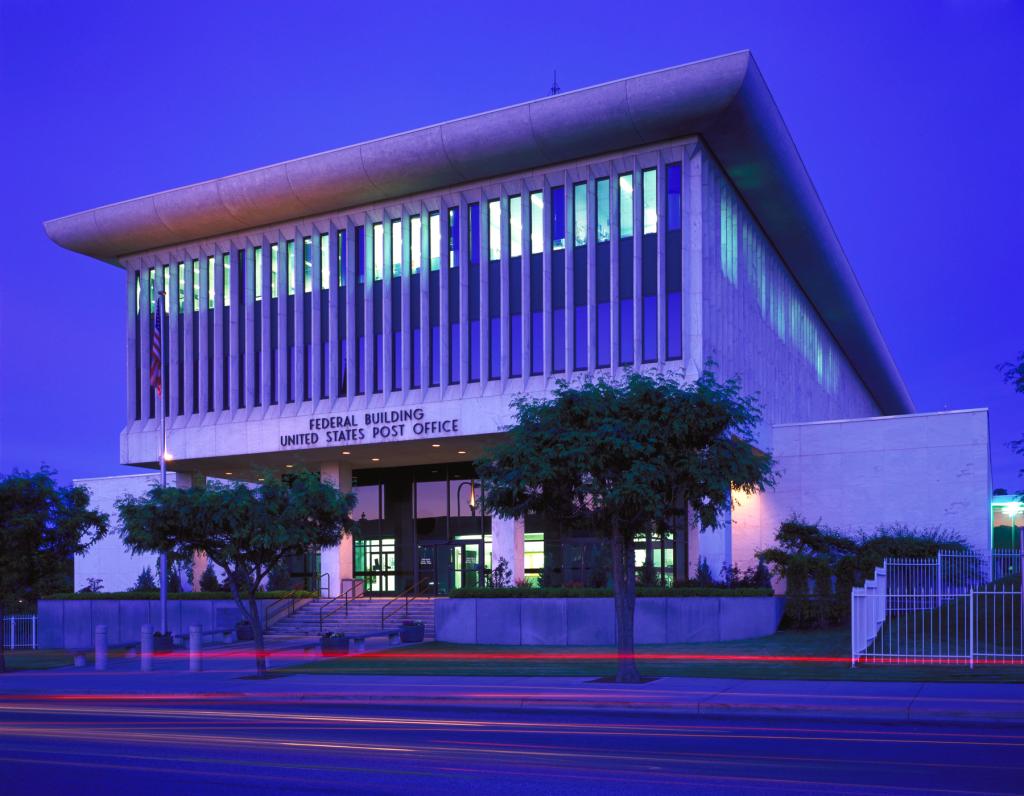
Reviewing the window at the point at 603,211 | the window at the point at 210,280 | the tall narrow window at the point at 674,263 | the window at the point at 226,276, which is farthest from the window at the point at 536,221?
the window at the point at 210,280

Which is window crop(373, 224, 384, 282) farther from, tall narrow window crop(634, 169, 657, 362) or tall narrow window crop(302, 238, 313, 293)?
tall narrow window crop(634, 169, 657, 362)

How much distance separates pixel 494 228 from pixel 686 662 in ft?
65.7

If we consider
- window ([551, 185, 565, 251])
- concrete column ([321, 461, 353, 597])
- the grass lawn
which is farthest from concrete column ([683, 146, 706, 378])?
concrete column ([321, 461, 353, 597])

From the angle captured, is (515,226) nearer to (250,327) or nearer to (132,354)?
(250,327)

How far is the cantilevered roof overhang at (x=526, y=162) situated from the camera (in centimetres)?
3681

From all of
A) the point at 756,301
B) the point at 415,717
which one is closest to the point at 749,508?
the point at 756,301

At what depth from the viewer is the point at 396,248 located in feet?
145

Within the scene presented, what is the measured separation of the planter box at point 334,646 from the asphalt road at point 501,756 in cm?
1503

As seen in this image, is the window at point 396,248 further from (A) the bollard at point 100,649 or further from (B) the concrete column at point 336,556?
(A) the bollard at point 100,649

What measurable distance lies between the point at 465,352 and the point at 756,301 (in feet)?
43.7

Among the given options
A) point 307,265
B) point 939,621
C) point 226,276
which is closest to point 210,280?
point 226,276

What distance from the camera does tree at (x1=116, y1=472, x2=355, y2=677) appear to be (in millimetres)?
28141

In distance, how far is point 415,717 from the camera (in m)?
19.2

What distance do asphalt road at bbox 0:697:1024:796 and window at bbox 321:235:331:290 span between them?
2808 cm
